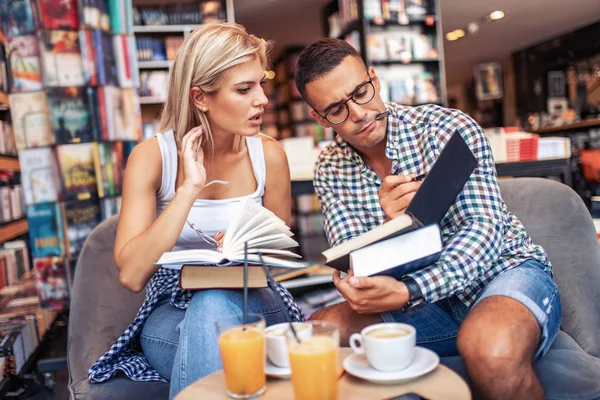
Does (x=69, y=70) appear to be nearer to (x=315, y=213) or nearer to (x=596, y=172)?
(x=315, y=213)

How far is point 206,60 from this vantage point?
1.54 meters

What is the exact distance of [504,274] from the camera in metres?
1.34

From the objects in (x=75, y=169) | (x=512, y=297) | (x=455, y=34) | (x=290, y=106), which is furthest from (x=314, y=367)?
(x=455, y=34)

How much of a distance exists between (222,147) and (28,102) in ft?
5.04

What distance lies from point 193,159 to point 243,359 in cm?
75

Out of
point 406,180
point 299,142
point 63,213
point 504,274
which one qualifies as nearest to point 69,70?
point 63,213

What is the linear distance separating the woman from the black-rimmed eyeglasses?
0.72 ft

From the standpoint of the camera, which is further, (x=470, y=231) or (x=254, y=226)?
(x=470, y=231)

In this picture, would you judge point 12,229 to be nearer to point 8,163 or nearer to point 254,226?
point 8,163

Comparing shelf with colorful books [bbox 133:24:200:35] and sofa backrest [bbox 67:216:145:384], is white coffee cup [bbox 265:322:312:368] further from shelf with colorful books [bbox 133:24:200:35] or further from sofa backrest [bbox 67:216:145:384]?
shelf with colorful books [bbox 133:24:200:35]

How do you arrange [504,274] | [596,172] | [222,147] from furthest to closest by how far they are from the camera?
[596,172], [222,147], [504,274]

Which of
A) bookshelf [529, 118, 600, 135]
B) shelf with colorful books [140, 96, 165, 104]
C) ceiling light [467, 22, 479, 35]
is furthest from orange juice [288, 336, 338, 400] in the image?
ceiling light [467, 22, 479, 35]

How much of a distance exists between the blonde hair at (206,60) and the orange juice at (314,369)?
0.96 meters

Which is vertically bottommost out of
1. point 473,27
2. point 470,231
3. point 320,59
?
point 470,231
